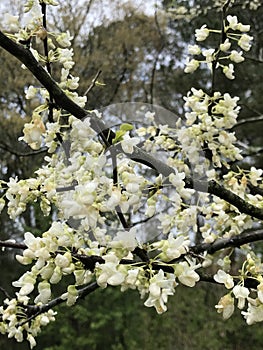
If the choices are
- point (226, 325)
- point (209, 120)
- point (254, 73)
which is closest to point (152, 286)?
point (209, 120)

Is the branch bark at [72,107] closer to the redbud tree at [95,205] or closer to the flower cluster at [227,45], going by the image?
the redbud tree at [95,205]

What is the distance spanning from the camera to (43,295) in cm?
68

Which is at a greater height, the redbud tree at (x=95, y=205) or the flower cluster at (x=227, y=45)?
the flower cluster at (x=227, y=45)

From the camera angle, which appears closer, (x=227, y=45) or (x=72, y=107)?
(x=72, y=107)

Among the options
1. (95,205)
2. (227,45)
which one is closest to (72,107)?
(95,205)

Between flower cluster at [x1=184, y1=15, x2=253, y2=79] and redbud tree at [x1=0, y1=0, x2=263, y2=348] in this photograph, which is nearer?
redbud tree at [x1=0, y1=0, x2=263, y2=348]

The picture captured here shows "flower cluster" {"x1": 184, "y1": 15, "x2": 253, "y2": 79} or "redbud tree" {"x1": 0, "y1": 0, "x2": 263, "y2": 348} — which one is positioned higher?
"flower cluster" {"x1": 184, "y1": 15, "x2": 253, "y2": 79}

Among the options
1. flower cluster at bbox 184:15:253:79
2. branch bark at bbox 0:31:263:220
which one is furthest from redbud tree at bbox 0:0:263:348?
flower cluster at bbox 184:15:253:79

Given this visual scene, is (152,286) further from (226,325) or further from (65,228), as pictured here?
(226,325)

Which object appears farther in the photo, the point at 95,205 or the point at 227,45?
the point at 227,45

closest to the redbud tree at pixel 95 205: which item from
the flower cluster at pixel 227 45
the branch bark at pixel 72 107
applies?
the branch bark at pixel 72 107

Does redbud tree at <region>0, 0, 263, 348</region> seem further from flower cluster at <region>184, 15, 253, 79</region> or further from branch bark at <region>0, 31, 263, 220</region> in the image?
flower cluster at <region>184, 15, 253, 79</region>

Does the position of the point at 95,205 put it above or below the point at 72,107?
below

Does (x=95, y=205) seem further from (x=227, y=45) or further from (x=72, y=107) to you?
(x=227, y=45)
